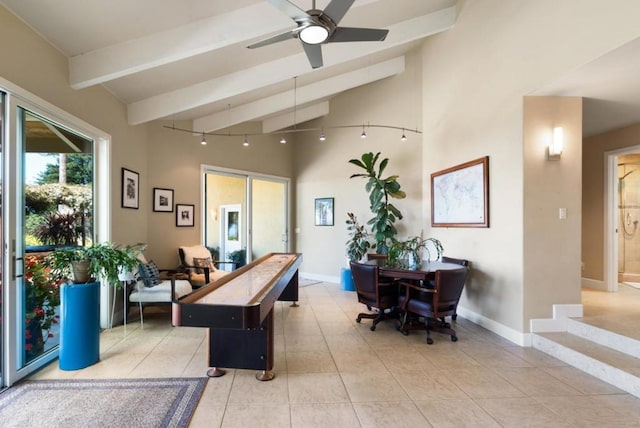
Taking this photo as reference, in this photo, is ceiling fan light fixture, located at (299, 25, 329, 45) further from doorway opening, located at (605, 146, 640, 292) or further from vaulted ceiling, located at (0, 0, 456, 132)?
doorway opening, located at (605, 146, 640, 292)

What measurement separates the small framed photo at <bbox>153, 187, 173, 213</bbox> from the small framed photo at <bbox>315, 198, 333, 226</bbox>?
314 cm

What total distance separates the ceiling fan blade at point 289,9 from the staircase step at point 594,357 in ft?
12.0

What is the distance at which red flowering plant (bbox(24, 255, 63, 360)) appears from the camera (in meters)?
2.89

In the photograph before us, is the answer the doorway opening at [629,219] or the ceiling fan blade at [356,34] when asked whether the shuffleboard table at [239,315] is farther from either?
the doorway opening at [629,219]

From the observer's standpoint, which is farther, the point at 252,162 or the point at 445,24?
the point at 252,162

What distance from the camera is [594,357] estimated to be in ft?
9.32

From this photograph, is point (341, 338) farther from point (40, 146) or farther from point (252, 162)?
point (252, 162)

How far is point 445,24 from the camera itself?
461cm

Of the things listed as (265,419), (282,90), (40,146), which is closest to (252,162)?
(282,90)

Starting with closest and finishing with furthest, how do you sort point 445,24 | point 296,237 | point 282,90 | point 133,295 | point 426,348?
point 426,348 < point 133,295 < point 445,24 < point 282,90 < point 296,237

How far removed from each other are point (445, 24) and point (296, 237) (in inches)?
202

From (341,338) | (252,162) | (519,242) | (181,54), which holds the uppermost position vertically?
(181,54)

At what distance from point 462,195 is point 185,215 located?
4436 millimetres

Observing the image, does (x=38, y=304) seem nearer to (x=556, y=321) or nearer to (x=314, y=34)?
(x=314, y=34)
